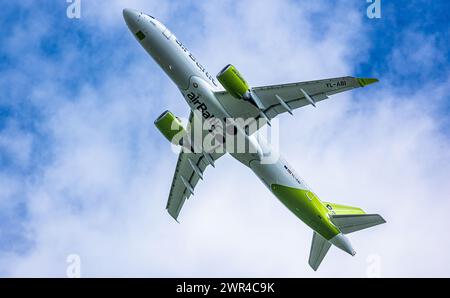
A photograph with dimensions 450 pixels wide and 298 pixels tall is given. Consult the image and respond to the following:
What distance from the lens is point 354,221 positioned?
52531 mm

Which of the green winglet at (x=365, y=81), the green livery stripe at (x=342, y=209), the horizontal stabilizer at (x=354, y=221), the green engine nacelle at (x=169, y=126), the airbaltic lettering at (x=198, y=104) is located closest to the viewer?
the green winglet at (x=365, y=81)

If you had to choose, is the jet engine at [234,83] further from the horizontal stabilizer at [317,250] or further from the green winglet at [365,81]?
the horizontal stabilizer at [317,250]

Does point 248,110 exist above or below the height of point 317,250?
above

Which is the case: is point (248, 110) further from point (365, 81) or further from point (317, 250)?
point (317, 250)

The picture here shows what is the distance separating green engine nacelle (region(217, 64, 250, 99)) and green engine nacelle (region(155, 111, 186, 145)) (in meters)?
8.10

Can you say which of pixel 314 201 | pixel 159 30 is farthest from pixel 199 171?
pixel 159 30

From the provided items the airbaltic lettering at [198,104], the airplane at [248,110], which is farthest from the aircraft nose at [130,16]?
the airbaltic lettering at [198,104]

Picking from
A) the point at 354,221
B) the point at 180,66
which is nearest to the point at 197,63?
the point at 180,66

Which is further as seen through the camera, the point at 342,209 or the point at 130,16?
the point at 342,209

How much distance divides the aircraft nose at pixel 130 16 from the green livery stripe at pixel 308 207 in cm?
1699

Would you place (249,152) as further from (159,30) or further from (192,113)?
(159,30)

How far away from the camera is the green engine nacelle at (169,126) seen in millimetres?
52625

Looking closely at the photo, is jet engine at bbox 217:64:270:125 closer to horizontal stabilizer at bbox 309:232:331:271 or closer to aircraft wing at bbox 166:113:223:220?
aircraft wing at bbox 166:113:223:220

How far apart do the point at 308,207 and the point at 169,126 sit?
13.3 metres
